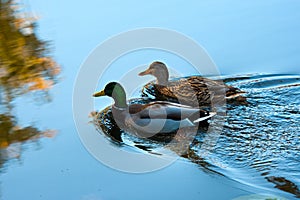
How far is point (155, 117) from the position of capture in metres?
6.09

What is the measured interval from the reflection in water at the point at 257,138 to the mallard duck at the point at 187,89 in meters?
0.23

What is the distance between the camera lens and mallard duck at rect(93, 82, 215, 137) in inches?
239

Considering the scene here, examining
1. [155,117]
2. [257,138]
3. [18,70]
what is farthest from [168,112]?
[18,70]

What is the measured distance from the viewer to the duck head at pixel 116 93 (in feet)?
21.2

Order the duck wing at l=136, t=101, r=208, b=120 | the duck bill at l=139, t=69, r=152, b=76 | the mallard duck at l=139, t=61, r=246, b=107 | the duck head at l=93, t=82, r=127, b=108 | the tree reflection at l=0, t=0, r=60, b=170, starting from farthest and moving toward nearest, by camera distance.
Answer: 1. the duck bill at l=139, t=69, r=152, b=76
2. the mallard duck at l=139, t=61, r=246, b=107
3. the duck head at l=93, t=82, r=127, b=108
4. the duck wing at l=136, t=101, r=208, b=120
5. the tree reflection at l=0, t=0, r=60, b=170

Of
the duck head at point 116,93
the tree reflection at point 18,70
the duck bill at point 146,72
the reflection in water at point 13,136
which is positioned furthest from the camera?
the duck bill at point 146,72

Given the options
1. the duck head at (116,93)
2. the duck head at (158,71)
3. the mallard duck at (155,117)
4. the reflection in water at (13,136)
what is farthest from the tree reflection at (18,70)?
the duck head at (158,71)

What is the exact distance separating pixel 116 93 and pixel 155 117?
2.07 feet

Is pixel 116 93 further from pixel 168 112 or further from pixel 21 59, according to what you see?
pixel 21 59

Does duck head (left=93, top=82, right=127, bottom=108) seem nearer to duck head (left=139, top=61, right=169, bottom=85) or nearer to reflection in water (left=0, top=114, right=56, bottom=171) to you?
duck head (left=139, top=61, right=169, bottom=85)

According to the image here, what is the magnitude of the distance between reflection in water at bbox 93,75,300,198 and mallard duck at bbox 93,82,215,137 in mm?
113

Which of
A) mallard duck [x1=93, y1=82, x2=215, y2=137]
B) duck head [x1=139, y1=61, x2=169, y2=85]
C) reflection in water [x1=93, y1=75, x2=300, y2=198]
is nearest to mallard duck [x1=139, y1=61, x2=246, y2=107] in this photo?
duck head [x1=139, y1=61, x2=169, y2=85]

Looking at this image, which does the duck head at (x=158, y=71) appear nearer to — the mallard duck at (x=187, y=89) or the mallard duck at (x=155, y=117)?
the mallard duck at (x=187, y=89)

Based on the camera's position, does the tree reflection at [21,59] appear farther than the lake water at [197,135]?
Yes
